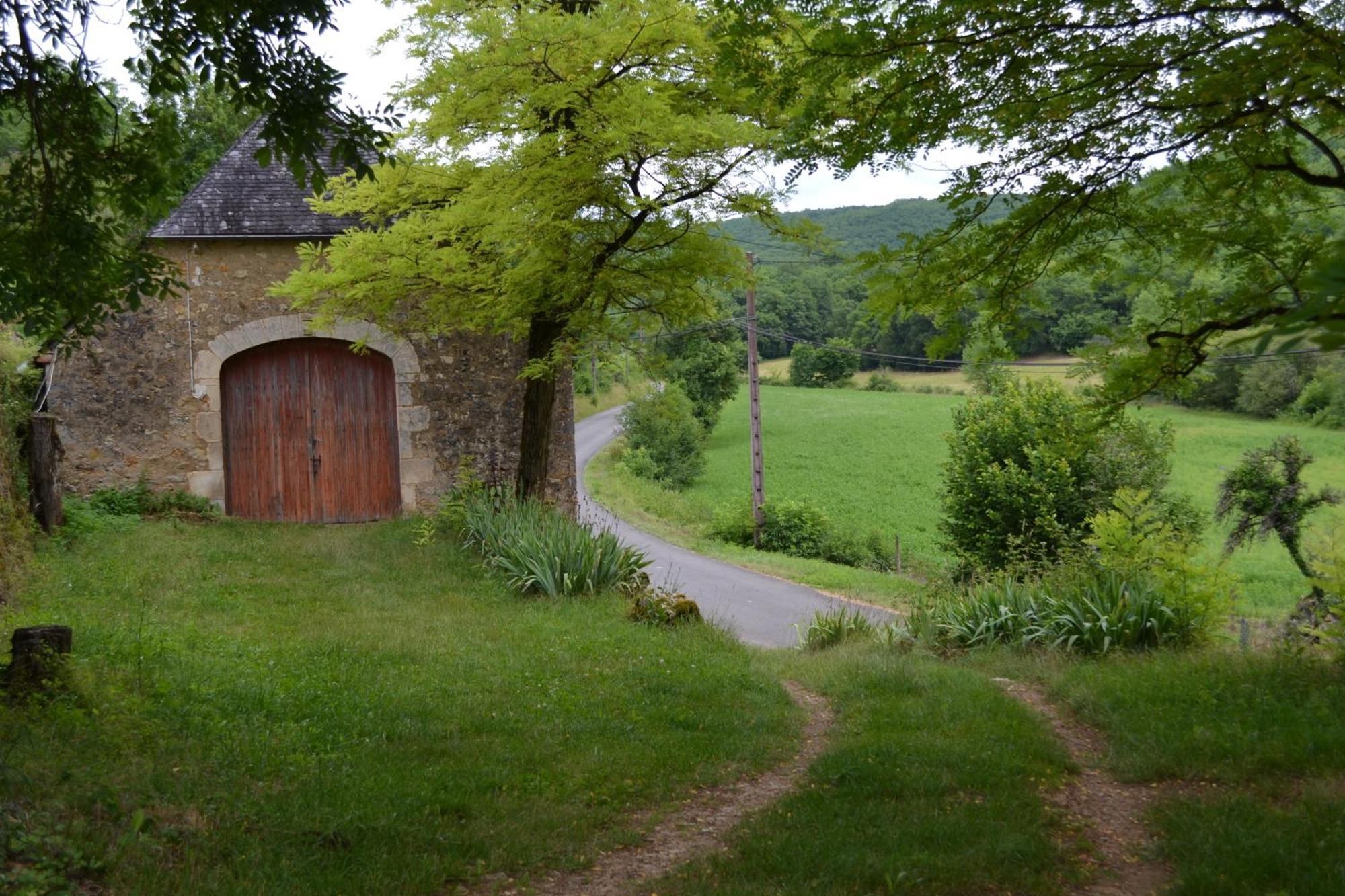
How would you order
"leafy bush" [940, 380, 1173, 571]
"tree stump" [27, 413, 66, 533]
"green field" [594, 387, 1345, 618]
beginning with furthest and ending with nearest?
1. "green field" [594, 387, 1345, 618]
2. "leafy bush" [940, 380, 1173, 571]
3. "tree stump" [27, 413, 66, 533]

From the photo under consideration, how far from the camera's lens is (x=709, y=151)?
28.4ft

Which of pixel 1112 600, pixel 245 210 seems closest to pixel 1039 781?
pixel 1112 600

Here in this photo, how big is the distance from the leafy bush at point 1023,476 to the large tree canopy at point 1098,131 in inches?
480

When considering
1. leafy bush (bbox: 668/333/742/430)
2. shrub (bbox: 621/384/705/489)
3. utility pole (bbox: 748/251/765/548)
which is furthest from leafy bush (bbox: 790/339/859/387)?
utility pole (bbox: 748/251/765/548)

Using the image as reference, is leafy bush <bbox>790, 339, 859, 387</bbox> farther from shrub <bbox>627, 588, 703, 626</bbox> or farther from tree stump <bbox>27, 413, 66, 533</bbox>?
tree stump <bbox>27, 413, 66, 533</bbox>

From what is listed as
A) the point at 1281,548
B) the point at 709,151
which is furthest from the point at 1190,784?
the point at 1281,548

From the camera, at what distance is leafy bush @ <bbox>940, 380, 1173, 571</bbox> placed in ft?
61.5

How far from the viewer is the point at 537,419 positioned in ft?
40.7

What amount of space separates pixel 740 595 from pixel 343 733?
12278 millimetres

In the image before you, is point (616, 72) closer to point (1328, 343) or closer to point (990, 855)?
point (990, 855)

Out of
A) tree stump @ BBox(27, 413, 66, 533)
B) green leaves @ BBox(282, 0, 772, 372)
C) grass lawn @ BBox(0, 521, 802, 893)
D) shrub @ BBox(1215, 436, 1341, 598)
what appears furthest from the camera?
shrub @ BBox(1215, 436, 1341, 598)

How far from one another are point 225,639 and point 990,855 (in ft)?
18.3

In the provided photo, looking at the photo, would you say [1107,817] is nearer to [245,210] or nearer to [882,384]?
[245,210]

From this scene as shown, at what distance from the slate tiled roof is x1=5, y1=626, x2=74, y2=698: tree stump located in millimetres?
9102
